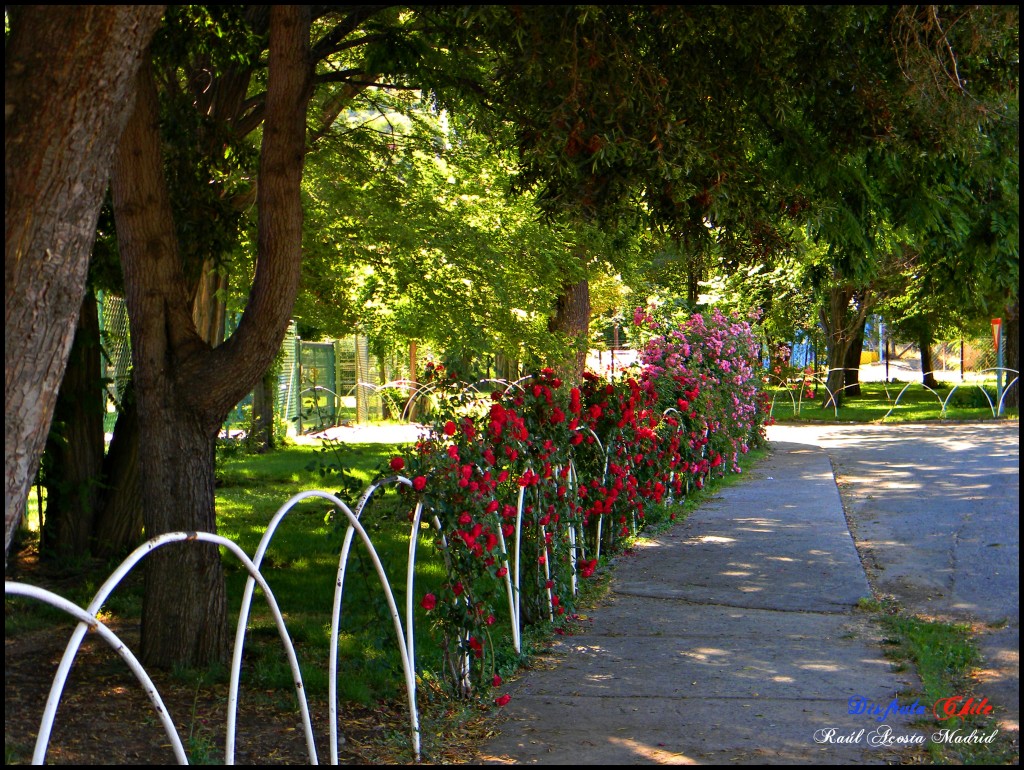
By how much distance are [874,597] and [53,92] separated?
238 inches

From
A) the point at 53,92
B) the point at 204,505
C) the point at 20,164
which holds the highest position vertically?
the point at 53,92

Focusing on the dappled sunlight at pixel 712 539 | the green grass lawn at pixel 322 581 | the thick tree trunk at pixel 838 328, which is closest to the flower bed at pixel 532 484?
the green grass lawn at pixel 322 581

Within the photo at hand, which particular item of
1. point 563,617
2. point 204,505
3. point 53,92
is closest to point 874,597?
point 563,617

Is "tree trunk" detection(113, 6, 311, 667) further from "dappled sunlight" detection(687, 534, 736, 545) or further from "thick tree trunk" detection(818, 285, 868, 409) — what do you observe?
"thick tree trunk" detection(818, 285, 868, 409)

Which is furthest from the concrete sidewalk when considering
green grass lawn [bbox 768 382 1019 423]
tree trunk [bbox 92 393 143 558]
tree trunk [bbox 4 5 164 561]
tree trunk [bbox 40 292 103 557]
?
green grass lawn [bbox 768 382 1019 423]

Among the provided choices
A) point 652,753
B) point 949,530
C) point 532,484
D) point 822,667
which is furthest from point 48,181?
point 949,530

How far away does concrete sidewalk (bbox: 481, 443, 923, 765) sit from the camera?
436cm

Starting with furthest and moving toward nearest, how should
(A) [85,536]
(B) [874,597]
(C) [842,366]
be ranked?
Answer: (C) [842,366] < (A) [85,536] < (B) [874,597]

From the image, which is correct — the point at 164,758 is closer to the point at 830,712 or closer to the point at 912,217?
A: the point at 830,712

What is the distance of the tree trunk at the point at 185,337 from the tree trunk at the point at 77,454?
112 inches

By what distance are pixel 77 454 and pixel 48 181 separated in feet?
18.8

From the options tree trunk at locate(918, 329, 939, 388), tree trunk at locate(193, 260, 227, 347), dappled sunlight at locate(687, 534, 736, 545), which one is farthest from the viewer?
tree trunk at locate(918, 329, 939, 388)

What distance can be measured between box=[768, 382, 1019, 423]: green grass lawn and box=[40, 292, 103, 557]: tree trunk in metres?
16.8

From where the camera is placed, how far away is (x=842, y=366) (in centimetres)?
2942
